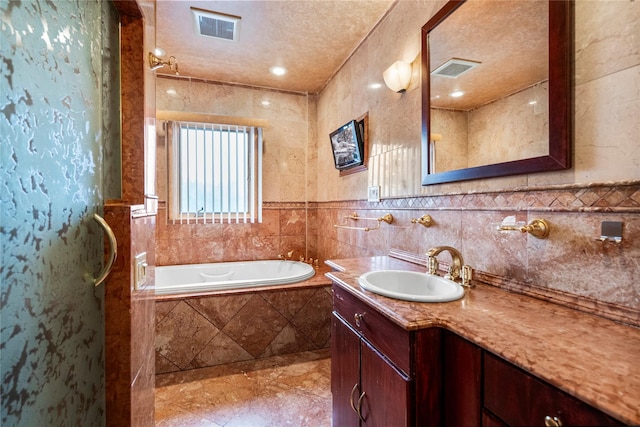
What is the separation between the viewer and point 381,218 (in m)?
2.11

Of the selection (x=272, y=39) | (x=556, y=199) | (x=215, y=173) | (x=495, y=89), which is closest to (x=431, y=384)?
(x=556, y=199)

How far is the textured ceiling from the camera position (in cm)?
207

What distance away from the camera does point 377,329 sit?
1.07 metres

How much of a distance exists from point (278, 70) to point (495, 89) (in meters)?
2.36

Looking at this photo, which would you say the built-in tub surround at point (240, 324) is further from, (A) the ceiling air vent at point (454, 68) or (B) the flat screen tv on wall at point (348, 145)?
(A) the ceiling air vent at point (454, 68)

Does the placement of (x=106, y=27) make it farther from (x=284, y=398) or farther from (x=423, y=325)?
(x=284, y=398)

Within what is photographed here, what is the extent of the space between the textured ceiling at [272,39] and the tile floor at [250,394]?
2734 mm

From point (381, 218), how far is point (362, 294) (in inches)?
40.5

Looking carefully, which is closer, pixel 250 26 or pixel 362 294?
pixel 362 294

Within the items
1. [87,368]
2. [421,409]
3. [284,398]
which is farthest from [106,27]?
[284,398]

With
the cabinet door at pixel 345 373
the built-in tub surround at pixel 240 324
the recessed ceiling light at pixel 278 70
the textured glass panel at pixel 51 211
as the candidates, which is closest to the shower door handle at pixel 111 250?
the textured glass panel at pixel 51 211

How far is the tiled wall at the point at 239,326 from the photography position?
2.24 metres

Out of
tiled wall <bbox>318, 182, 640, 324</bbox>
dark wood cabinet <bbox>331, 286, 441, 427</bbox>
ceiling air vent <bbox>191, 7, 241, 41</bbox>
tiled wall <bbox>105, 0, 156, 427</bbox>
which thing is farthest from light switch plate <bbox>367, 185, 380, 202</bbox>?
ceiling air vent <bbox>191, 7, 241, 41</bbox>

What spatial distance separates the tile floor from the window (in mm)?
1662
